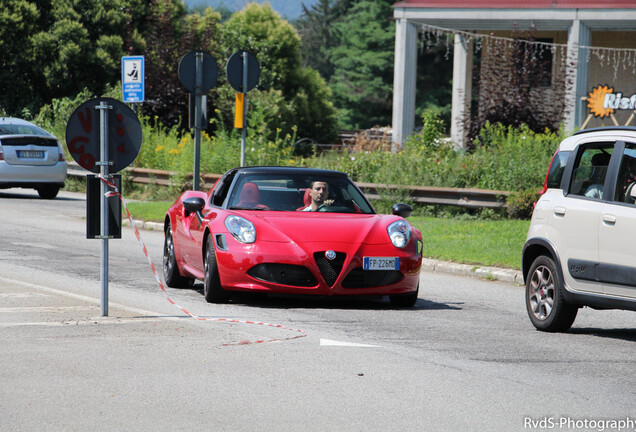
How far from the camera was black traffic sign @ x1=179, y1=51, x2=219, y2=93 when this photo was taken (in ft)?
57.2

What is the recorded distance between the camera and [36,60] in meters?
40.5

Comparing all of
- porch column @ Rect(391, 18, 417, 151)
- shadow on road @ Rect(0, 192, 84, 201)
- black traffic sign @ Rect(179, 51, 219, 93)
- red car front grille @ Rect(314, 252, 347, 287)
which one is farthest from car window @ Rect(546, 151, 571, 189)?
porch column @ Rect(391, 18, 417, 151)

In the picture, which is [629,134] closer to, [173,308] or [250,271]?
[250,271]

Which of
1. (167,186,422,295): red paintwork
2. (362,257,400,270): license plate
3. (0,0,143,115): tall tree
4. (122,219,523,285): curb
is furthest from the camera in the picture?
(0,0,143,115): tall tree

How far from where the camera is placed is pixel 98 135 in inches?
357

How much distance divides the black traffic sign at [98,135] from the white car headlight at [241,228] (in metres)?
1.56

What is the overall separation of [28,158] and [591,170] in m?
16.8

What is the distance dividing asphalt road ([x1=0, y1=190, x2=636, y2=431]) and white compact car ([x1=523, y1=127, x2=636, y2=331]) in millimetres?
338

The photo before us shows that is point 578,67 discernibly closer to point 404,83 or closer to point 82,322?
point 404,83

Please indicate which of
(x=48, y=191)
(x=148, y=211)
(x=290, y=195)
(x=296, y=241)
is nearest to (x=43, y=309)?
(x=296, y=241)

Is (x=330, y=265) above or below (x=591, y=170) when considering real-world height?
below

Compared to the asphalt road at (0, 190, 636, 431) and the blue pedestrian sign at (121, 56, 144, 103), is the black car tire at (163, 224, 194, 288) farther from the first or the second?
the blue pedestrian sign at (121, 56, 144, 103)

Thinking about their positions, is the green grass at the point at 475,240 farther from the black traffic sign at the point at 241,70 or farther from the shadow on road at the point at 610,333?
the shadow on road at the point at 610,333

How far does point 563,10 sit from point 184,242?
23.9 m
